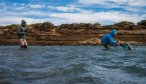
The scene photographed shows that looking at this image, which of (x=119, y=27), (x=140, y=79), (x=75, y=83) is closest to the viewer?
(x=75, y=83)

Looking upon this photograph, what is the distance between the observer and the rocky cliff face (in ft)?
135

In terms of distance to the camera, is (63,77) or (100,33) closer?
(63,77)

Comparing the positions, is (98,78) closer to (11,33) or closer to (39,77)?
(39,77)

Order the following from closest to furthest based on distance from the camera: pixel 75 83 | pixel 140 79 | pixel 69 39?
pixel 75 83, pixel 140 79, pixel 69 39

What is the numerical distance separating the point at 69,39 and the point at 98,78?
110 ft

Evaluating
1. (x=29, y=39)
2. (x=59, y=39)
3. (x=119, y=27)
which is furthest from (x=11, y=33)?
(x=119, y=27)

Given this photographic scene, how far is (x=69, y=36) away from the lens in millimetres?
42938

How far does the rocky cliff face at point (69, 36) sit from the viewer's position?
41.0m

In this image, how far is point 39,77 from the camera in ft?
27.9

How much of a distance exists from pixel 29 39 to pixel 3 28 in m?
8.08

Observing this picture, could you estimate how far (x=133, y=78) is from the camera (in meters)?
8.23

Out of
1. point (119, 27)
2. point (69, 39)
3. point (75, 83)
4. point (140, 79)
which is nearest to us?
point (75, 83)

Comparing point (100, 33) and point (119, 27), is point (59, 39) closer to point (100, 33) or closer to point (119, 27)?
point (100, 33)

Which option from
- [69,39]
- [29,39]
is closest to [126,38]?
[69,39]
